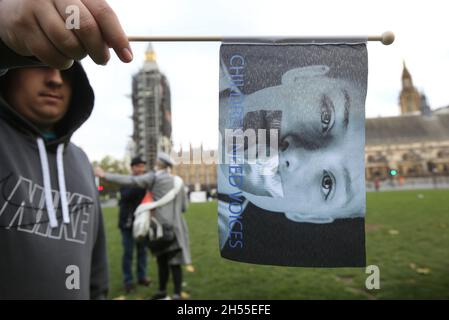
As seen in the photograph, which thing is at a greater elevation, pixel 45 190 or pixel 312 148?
pixel 312 148

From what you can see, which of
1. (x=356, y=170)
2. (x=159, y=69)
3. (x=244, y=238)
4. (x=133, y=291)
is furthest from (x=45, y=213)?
(x=159, y=69)

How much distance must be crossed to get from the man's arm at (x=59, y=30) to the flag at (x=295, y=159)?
21.9 inches

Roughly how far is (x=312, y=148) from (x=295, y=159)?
9cm

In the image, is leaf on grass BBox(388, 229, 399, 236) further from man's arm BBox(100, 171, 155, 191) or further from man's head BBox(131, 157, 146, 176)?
man's arm BBox(100, 171, 155, 191)

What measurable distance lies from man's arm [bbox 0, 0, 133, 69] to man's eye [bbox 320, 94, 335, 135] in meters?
0.83

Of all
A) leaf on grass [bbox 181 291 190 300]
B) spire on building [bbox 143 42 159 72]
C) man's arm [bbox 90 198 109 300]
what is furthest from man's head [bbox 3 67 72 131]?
spire on building [bbox 143 42 159 72]

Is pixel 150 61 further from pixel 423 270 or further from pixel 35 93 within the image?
pixel 35 93

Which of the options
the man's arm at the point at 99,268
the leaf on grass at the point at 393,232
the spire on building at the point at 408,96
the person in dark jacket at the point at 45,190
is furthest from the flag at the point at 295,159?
the spire on building at the point at 408,96

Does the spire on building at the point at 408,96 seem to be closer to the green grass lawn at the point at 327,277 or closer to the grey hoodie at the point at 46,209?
the green grass lawn at the point at 327,277

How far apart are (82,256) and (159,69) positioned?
67.7 m

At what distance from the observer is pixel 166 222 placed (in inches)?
174

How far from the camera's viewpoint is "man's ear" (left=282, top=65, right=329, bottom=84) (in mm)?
1399

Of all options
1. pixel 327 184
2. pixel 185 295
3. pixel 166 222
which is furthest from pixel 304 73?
pixel 185 295
